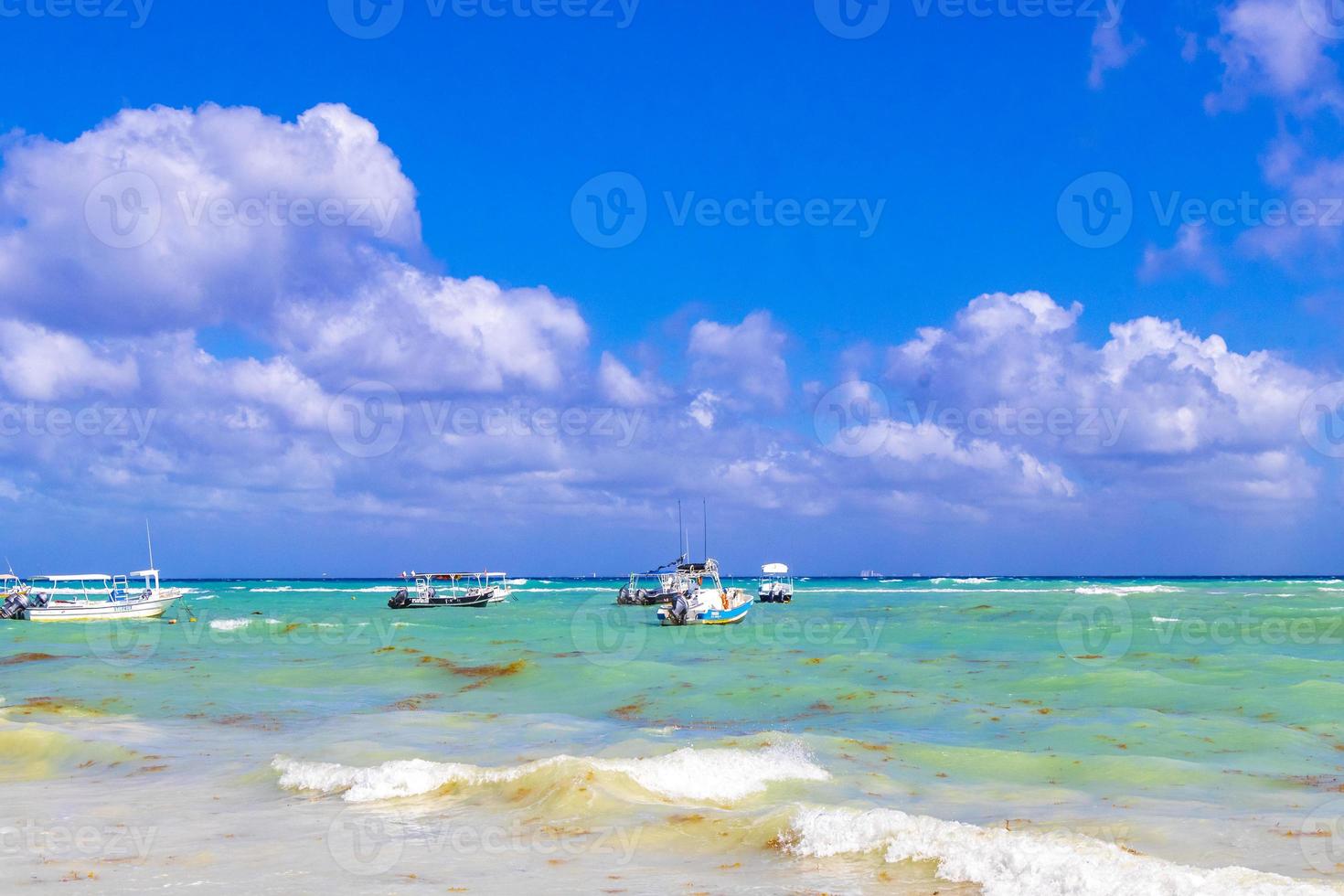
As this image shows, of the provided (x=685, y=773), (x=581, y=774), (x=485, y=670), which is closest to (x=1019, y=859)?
(x=685, y=773)

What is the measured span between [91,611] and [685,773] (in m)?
56.4

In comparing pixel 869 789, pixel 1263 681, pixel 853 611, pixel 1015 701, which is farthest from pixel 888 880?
pixel 853 611

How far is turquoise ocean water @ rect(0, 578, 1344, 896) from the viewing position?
8.48 metres

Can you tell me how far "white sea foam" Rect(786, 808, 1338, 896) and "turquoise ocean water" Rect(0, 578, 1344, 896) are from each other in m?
0.03

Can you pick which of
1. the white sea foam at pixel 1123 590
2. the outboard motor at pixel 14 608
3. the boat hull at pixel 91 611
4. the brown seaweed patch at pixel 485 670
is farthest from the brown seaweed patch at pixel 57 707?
the white sea foam at pixel 1123 590

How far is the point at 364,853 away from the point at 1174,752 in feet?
38.1

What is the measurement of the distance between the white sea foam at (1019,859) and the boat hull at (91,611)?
5887cm

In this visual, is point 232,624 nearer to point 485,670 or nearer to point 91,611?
point 91,611

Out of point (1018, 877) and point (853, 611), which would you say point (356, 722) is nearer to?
point (1018, 877)

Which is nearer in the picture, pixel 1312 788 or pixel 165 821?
pixel 165 821

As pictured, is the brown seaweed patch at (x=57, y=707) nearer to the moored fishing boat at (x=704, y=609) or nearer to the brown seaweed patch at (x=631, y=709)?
the brown seaweed patch at (x=631, y=709)

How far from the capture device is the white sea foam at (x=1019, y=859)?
24.3 ft

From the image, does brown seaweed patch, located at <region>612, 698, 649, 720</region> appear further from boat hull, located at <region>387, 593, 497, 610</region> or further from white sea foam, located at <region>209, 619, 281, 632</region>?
boat hull, located at <region>387, 593, 497, 610</region>

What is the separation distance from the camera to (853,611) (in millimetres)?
65812
